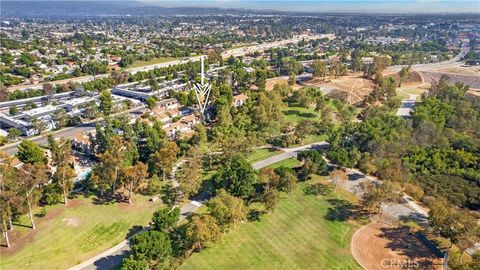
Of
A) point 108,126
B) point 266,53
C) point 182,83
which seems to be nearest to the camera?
point 108,126

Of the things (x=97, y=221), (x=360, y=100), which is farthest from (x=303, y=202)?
(x=360, y=100)

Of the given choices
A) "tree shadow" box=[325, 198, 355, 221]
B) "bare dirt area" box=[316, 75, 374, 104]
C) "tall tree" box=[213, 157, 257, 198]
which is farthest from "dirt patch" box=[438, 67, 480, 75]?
"tall tree" box=[213, 157, 257, 198]

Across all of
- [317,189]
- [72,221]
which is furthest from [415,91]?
[72,221]

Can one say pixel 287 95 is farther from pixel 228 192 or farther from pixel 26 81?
pixel 26 81

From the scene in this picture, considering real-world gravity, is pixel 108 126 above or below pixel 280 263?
above

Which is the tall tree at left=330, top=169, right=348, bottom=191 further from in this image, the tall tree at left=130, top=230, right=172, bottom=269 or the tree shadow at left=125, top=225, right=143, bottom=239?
the tree shadow at left=125, top=225, right=143, bottom=239

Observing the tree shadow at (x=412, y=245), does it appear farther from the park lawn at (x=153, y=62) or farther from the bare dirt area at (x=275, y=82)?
the park lawn at (x=153, y=62)
